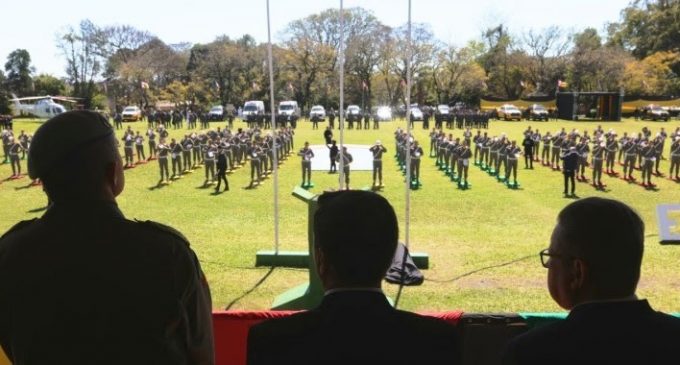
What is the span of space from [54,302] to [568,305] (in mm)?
1575

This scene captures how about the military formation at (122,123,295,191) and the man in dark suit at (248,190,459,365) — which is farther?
the military formation at (122,123,295,191)

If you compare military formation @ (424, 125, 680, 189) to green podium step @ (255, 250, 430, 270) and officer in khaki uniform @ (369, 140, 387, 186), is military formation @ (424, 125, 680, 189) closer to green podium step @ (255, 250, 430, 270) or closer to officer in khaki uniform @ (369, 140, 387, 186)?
officer in khaki uniform @ (369, 140, 387, 186)

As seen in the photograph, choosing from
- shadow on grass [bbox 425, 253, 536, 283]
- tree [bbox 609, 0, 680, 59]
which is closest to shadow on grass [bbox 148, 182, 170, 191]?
shadow on grass [bbox 425, 253, 536, 283]

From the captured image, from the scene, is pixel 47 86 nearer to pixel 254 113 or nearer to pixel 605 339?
pixel 254 113

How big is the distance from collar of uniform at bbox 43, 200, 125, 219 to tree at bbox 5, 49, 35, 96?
58316mm

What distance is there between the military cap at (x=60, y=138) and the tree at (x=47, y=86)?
57142 millimetres

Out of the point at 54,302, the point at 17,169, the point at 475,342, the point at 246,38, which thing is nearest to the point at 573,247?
the point at 54,302

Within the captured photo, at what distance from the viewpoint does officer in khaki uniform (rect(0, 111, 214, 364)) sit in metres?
1.68

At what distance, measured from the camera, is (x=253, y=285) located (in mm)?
9453

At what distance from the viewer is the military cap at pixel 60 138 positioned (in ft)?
5.85

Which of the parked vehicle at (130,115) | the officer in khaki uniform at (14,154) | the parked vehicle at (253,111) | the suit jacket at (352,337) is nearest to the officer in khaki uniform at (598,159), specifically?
the suit jacket at (352,337)

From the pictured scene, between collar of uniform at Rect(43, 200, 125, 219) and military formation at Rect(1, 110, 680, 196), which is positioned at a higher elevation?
collar of uniform at Rect(43, 200, 125, 219)

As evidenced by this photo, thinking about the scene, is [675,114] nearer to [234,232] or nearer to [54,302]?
[234,232]

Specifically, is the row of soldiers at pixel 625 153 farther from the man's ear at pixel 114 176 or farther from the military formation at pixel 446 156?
the man's ear at pixel 114 176
